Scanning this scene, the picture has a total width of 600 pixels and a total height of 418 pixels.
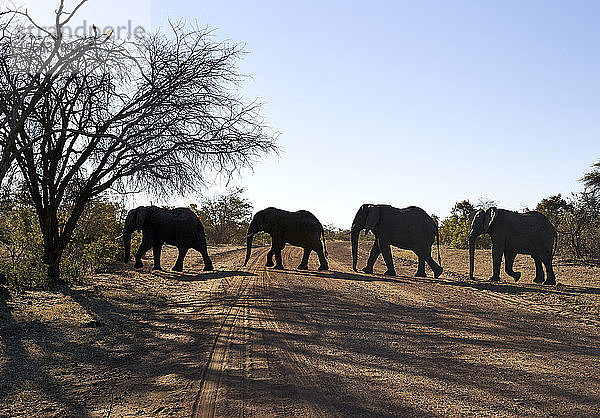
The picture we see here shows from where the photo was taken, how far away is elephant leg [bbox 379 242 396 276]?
62.0 ft

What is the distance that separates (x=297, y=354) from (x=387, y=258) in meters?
13.0

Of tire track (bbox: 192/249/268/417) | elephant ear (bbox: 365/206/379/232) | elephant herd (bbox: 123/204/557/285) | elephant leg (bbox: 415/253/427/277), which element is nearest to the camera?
tire track (bbox: 192/249/268/417)

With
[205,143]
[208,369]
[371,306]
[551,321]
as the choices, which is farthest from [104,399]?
[205,143]

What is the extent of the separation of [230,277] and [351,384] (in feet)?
35.8

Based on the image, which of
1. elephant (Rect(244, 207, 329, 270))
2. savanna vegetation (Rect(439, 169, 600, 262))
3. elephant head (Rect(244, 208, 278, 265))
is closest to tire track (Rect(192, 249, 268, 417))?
elephant (Rect(244, 207, 329, 270))

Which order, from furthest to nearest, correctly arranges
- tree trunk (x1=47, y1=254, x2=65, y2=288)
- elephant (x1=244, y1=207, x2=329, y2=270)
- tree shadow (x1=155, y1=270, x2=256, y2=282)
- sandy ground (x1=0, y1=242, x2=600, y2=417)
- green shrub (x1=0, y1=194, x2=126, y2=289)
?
1. elephant (x1=244, y1=207, x2=329, y2=270)
2. tree shadow (x1=155, y1=270, x2=256, y2=282)
3. tree trunk (x1=47, y1=254, x2=65, y2=288)
4. green shrub (x1=0, y1=194, x2=126, y2=289)
5. sandy ground (x1=0, y1=242, x2=600, y2=417)

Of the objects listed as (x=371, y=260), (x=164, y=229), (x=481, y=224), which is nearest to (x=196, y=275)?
(x=164, y=229)

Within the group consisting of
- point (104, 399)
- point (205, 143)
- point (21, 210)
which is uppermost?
point (205, 143)

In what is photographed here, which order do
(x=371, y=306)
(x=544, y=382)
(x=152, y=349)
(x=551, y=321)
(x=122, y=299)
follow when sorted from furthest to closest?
1. (x=122, y=299)
2. (x=371, y=306)
3. (x=551, y=321)
4. (x=152, y=349)
5. (x=544, y=382)

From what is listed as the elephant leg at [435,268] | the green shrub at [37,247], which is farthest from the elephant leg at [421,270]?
the green shrub at [37,247]

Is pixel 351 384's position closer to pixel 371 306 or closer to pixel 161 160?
pixel 371 306

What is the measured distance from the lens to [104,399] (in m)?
5.16

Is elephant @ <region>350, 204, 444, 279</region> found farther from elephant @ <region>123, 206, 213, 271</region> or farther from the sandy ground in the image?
the sandy ground

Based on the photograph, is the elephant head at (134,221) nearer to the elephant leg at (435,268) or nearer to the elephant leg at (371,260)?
the elephant leg at (371,260)
